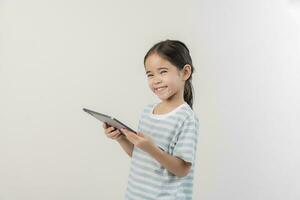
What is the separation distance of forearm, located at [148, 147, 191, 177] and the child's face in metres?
0.17

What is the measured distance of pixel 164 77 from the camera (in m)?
1.17

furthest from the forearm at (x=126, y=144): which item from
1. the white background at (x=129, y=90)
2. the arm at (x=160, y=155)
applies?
the white background at (x=129, y=90)

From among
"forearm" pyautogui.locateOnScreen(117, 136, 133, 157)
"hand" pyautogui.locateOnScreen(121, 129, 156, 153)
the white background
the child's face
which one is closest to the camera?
"hand" pyautogui.locateOnScreen(121, 129, 156, 153)

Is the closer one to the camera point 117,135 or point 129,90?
point 117,135

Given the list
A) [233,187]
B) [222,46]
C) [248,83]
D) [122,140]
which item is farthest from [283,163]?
[122,140]

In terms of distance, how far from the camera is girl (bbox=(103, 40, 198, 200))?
1.13 metres

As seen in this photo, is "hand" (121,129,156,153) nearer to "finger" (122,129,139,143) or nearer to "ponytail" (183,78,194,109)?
"finger" (122,129,139,143)

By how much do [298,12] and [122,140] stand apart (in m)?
1.10

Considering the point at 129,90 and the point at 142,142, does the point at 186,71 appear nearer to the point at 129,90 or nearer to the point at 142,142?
the point at 142,142

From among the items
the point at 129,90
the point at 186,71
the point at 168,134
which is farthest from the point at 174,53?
the point at 129,90

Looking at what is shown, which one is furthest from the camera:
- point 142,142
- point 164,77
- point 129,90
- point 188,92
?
point 129,90

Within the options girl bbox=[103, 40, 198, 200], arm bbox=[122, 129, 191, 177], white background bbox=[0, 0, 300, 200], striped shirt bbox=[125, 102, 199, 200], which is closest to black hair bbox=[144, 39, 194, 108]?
girl bbox=[103, 40, 198, 200]

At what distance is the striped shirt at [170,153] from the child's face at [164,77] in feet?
0.17

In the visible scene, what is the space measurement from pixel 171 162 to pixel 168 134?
86 millimetres
